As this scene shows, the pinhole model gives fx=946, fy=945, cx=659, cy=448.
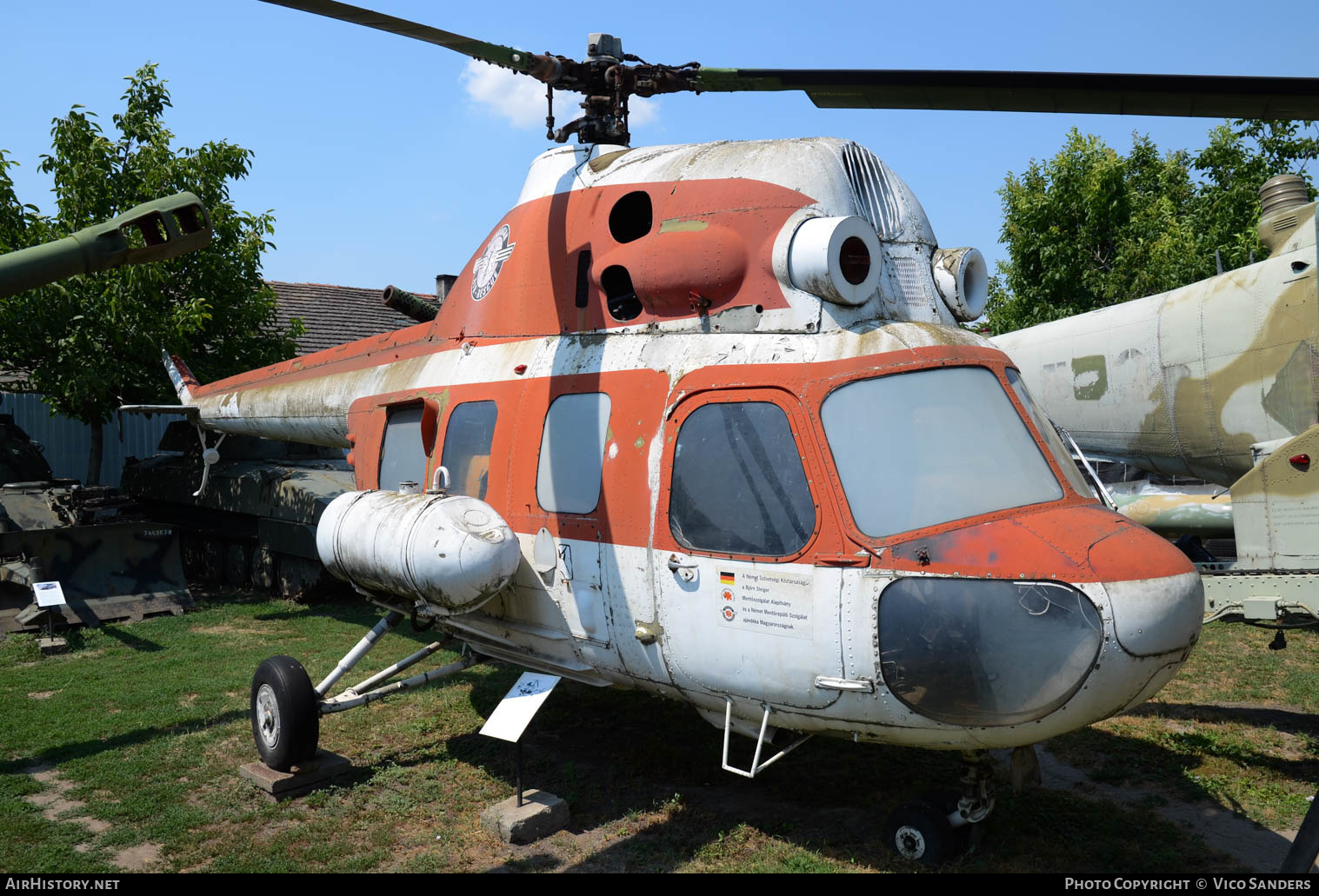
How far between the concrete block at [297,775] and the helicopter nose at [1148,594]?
459 centimetres

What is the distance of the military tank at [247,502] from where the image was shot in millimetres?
11375

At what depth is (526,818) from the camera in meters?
5.03

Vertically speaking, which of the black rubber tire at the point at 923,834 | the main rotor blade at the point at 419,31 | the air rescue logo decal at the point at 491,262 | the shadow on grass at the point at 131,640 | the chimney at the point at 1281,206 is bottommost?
the black rubber tire at the point at 923,834

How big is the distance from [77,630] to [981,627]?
32.2 ft

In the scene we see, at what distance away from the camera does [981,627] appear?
12.2ft

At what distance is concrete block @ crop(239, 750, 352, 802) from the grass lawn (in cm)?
9

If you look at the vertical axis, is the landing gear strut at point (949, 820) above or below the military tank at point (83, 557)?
→ below

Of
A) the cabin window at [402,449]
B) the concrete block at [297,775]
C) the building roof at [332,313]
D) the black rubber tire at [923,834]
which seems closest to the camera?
the black rubber tire at [923,834]

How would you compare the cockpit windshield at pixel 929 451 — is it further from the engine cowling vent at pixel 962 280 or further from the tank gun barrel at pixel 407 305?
the tank gun barrel at pixel 407 305

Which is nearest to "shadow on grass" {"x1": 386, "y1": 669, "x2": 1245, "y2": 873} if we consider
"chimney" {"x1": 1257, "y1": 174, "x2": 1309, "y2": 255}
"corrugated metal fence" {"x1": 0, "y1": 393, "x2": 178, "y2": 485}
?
"chimney" {"x1": 1257, "y1": 174, "x2": 1309, "y2": 255}

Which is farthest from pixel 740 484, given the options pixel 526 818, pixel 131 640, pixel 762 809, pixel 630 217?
pixel 131 640

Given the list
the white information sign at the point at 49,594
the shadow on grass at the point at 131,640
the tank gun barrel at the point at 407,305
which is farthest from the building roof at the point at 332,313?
the tank gun barrel at the point at 407,305

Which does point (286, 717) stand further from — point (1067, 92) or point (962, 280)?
point (1067, 92)
